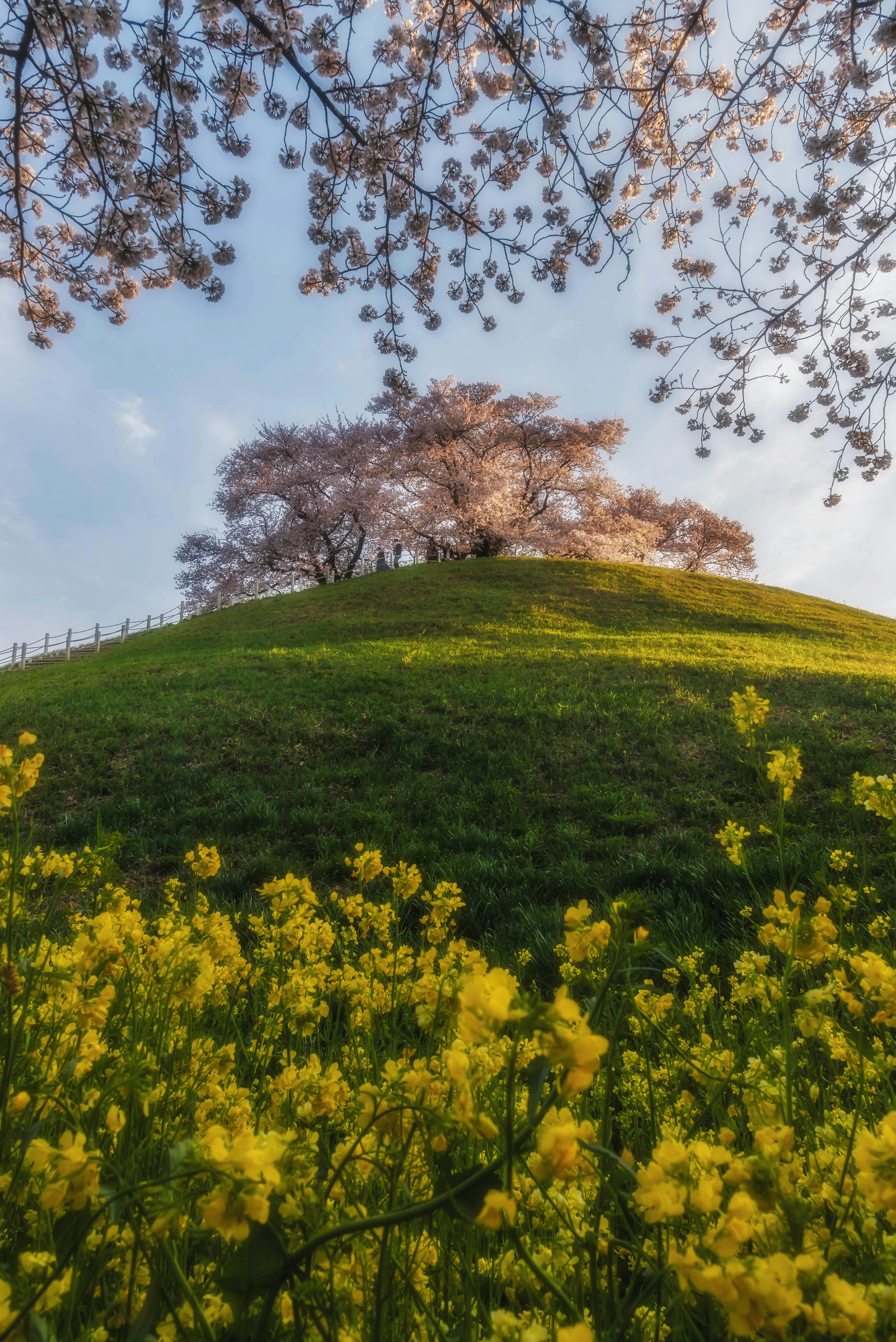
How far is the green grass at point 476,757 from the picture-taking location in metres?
4.64

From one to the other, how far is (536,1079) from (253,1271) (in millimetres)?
380

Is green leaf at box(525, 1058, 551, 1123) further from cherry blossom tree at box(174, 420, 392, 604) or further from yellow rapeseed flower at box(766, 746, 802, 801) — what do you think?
cherry blossom tree at box(174, 420, 392, 604)

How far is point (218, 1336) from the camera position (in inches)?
33.1

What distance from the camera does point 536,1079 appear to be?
0.56 meters

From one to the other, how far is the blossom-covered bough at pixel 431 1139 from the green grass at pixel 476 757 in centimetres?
170

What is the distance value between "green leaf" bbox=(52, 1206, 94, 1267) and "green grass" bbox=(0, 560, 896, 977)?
298 cm

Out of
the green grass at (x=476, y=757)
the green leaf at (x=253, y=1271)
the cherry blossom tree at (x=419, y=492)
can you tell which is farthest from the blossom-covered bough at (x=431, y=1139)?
the cherry blossom tree at (x=419, y=492)

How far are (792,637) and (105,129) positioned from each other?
1669cm

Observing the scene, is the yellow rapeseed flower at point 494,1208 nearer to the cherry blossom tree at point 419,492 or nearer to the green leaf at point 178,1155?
the green leaf at point 178,1155

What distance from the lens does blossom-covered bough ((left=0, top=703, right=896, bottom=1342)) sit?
2.06ft

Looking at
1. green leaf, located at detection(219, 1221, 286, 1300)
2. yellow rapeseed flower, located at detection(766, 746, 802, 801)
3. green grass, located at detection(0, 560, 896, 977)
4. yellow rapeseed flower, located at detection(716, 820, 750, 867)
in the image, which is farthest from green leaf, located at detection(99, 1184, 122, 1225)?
green grass, located at detection(0, 560, 896, 977)

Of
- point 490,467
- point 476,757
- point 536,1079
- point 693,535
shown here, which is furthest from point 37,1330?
point 693,535

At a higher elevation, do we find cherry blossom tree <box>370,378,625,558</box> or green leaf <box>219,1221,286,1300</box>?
cherry blossom tree <box>370,378,625,558</box>

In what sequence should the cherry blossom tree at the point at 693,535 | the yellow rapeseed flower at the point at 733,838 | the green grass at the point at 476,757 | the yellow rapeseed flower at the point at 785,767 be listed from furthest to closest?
the cherry blossom tree at the point at 693,535 → the green grass at the point at 476,757 → the yellow rapeseed flower at the point at 733,838 → the yellow rapeseed flower at the point at 785,767
